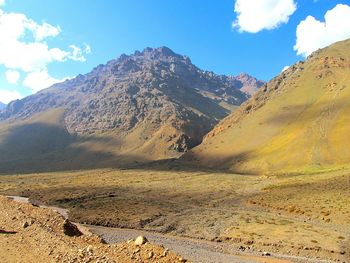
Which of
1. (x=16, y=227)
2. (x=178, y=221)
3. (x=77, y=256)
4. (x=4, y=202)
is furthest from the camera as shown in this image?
(x=178, y=221)

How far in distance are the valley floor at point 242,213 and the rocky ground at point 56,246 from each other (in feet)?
60.4

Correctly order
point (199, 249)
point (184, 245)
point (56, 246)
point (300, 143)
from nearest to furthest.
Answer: point (56, 246) → point (199, 249) → point (184, 245) → point (300, 143)

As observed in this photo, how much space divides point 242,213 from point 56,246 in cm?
4009

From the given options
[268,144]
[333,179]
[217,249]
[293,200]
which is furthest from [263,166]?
[217,249]

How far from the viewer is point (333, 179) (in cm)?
9469

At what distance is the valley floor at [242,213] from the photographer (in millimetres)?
46250

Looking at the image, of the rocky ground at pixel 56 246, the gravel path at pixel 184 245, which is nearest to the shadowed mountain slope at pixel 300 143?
the gravel path at pixel 184 245

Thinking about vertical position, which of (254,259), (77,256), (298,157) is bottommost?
(254,259)

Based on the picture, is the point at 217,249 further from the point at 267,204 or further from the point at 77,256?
the point at 267,204

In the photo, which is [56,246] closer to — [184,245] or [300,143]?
[184,245]

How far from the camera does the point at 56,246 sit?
30.3 metres

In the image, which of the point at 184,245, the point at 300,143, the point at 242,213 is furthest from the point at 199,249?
the point at 300,143

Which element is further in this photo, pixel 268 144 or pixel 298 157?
pixel 268 144

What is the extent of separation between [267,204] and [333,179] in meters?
29.5
